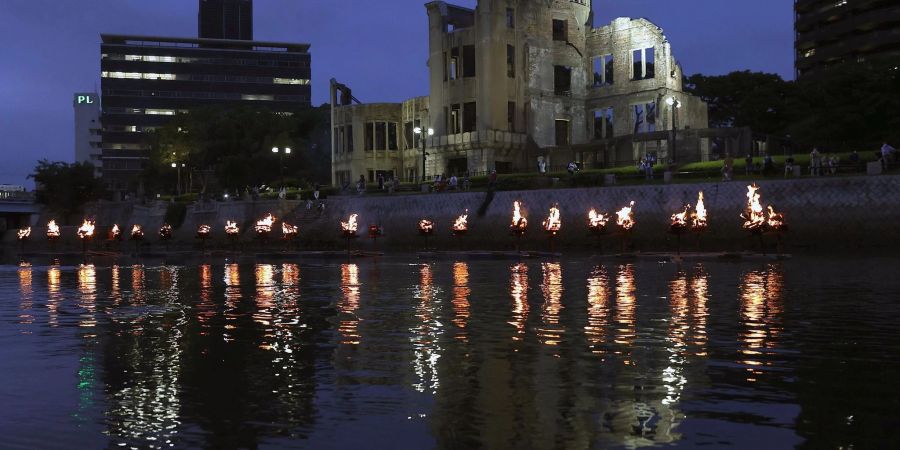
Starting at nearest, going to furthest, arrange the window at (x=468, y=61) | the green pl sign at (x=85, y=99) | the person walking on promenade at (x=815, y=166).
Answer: the person walking on promenade at (x=815, y=166)
the window at (x=468, y=61)
the green pl sign at (x=85, y=99)

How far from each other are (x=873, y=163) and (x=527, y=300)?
3071cm

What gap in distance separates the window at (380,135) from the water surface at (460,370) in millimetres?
61126

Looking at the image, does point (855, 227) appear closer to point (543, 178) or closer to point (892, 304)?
point (543, 178)

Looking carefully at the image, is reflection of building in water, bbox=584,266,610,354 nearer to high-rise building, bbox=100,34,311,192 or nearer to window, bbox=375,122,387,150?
window, bbox=375,122,387,150

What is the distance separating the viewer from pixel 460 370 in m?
10.3

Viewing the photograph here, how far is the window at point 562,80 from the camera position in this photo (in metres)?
76.1

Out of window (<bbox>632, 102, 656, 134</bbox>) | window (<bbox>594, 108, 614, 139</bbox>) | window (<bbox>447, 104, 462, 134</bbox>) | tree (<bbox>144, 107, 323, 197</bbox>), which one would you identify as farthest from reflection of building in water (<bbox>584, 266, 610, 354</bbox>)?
tree (<bbox>144, 107, 323, 197</bbox>)

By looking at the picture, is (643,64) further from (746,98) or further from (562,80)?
(746,98)

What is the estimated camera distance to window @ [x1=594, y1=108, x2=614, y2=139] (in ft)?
246

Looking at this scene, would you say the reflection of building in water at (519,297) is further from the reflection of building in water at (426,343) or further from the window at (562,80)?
the window at (562,80)

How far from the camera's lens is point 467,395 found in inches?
347

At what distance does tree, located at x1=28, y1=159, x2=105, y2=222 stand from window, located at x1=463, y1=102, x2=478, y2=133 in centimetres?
6082

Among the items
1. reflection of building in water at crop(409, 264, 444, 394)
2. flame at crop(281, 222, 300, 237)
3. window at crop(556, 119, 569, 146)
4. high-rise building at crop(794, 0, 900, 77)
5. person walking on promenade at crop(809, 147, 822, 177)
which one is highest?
high-rise building at crop(794, 0, 900, 77)

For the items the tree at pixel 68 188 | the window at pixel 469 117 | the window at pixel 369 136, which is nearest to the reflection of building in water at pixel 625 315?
the window at pixel 469 117
